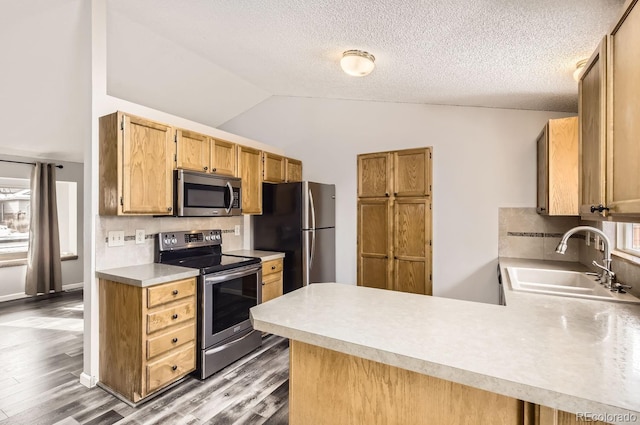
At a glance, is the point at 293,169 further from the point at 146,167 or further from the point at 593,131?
the point at 593,131

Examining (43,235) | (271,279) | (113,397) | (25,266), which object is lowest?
(113,397)

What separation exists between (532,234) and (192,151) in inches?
130

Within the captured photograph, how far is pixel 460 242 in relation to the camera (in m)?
3.32

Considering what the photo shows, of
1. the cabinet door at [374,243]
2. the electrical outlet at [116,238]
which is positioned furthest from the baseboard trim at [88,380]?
the cabinet door at [374,243]

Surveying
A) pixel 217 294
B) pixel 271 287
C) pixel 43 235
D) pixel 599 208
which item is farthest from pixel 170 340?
pixel 43 235

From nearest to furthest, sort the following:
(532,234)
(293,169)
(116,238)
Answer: (116,238)
(532,234)
(293,169)

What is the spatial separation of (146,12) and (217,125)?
2.27 meters

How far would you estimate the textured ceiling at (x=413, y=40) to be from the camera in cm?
167

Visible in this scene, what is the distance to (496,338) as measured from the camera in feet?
3.69

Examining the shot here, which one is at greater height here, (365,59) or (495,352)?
(365,59)

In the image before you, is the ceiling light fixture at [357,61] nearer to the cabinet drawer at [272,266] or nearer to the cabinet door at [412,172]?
the cabinet door at [412,172]

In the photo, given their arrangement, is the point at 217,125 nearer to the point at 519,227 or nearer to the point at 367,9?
the point at 367,9

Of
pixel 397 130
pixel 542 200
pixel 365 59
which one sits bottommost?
pixel 542 200

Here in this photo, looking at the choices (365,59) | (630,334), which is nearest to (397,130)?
(365,59)
